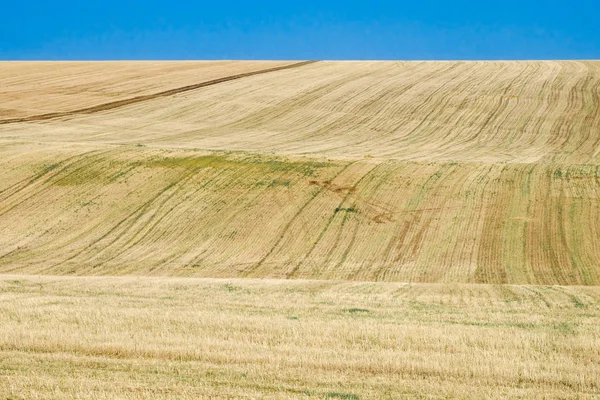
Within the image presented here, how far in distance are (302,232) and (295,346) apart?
19.1 meters

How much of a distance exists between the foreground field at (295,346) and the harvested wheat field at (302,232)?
2.3 inches

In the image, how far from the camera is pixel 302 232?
105ft

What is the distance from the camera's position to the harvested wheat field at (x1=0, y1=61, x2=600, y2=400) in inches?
470

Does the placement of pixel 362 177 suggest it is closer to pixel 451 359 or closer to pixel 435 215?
pixel 435 215

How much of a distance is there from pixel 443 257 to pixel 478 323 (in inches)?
544

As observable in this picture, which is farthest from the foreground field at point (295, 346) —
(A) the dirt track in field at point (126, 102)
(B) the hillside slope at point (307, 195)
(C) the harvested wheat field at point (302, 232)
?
(A) the dirt track in field at point (126, 102)

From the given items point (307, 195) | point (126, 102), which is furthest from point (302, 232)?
point (126, 102)

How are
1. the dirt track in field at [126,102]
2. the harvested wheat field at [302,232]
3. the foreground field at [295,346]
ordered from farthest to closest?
the dirt track in field at [126,102], the harvested wheat field at [302,232], the foreground field at [295,346]

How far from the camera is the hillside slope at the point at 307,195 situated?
29031mm

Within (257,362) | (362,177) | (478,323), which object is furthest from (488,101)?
(257,362)

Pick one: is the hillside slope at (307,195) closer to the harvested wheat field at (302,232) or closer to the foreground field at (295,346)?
the harvested wheat field at (302,232)

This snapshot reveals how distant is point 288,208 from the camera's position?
→ 34.5m

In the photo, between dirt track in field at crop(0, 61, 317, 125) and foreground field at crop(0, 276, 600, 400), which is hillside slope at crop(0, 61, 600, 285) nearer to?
dirt track in field at crop(0, 61, 317, 125)

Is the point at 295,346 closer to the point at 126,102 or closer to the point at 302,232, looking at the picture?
the point at 302,232
